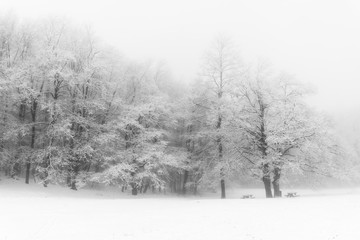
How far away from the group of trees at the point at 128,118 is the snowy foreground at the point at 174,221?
7489 millimetres

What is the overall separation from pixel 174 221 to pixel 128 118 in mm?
16407

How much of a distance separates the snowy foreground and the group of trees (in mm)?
7489

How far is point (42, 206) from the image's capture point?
19078 millimetres

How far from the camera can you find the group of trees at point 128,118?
90.5ft

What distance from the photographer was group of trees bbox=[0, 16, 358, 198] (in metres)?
27.6

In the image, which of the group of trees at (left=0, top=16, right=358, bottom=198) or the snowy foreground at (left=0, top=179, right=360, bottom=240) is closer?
the snowy foreground at (left=0, top=179, right=360, bottom=240)

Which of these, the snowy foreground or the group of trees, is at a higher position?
the group of trees

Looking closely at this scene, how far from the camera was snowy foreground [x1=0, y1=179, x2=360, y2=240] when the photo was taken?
42.6ft

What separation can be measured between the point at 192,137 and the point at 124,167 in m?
9.87

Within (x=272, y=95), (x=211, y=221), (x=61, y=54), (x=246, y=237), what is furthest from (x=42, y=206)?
(x=272, y=95)

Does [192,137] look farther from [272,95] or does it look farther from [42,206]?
[42,206]

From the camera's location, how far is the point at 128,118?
100ft

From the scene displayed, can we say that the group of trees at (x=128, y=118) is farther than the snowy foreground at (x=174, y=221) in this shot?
Yes

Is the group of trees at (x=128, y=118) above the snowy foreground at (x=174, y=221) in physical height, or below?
above
